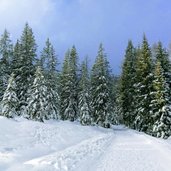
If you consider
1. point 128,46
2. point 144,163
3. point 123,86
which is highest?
point 128,46

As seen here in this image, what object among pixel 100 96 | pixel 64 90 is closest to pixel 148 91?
pixel 100 96

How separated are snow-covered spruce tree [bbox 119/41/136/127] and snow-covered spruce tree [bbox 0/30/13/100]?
18.6 metres

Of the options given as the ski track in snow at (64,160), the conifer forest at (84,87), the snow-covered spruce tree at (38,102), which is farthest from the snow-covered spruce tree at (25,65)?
the ski track in snow at (64,160)

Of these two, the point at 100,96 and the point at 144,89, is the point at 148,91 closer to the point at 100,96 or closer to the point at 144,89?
the point at 144,89

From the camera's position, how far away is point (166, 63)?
145ft

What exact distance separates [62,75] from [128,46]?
12880mm

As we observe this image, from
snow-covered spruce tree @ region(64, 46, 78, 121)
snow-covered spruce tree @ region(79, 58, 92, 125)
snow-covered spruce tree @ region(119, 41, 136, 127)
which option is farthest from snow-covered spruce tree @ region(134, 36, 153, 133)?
snow-covered spruce tree @ region(64, 46, 78, 121)

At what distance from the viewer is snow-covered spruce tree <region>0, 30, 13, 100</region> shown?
50719 millimetres

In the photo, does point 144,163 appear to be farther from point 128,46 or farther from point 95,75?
point 128,46

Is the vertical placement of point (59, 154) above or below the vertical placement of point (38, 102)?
below

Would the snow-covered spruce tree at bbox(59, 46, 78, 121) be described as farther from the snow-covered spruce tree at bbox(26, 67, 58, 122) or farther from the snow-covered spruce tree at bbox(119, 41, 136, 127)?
the snow-covered spruce tree at bbox(26, 67, 58, 122)

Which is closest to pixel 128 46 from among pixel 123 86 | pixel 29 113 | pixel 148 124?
pixel 123 86

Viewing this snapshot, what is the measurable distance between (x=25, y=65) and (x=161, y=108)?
20.0 m

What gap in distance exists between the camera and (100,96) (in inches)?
2041
